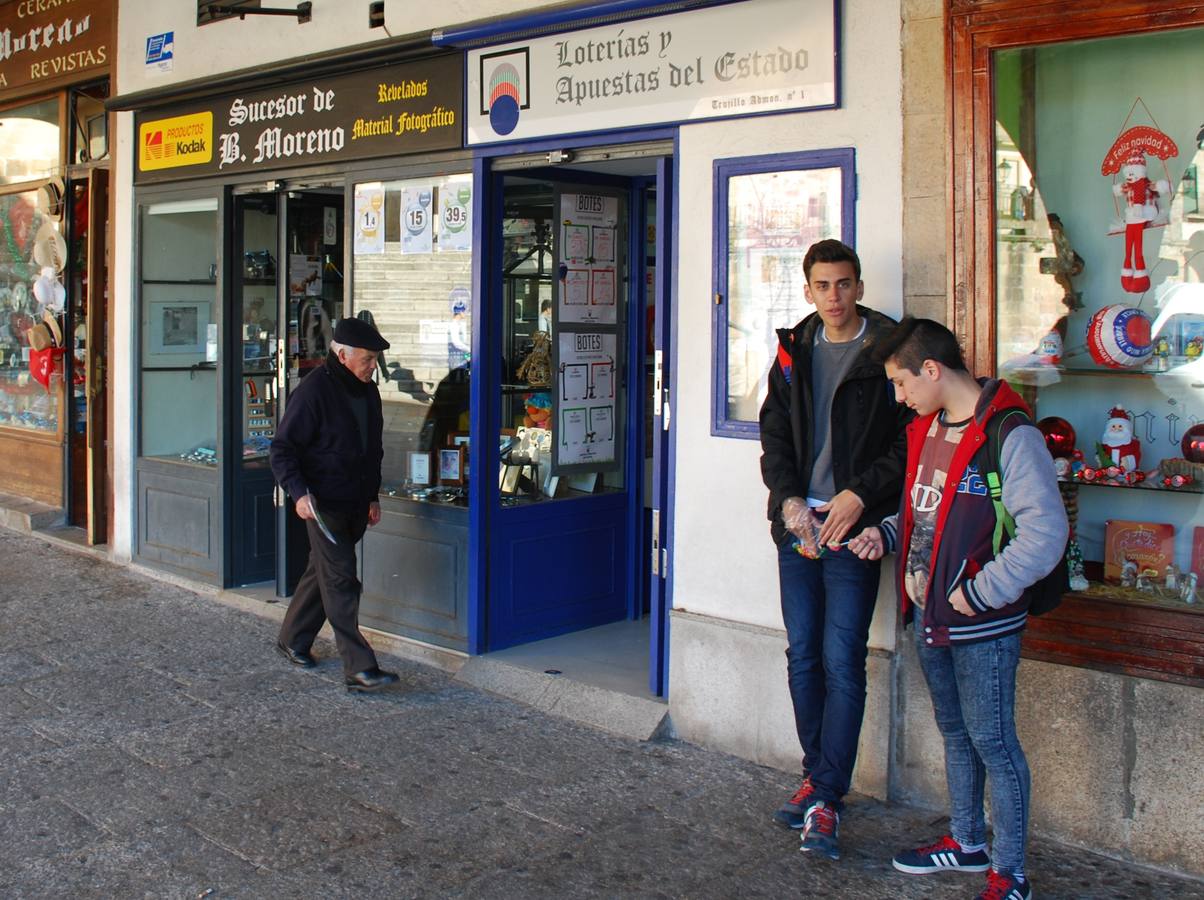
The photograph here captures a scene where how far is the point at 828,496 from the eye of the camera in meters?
4.62

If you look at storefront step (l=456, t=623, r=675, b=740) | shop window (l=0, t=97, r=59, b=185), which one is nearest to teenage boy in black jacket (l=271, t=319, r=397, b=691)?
storefront step (l=456, t=623, r=675, b=740)

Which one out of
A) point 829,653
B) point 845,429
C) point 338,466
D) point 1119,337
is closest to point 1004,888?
point 829,653

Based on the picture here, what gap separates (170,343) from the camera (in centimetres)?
884

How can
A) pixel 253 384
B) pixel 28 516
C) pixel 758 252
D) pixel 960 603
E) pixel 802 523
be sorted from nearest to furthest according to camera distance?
pixel 960 603
pixel 802 523
pixel 758 252
pixel 253 384
pixel 28 516

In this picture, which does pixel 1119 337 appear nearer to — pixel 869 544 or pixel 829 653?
pixel 869 544

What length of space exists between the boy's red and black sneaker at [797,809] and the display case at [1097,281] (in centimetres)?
94

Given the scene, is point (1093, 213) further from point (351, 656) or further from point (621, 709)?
point (351, 656)

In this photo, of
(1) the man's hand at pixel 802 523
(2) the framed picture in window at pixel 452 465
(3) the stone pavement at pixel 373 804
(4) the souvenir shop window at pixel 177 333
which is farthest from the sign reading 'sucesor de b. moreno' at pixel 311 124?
(1) the man's hand at pixel 802 523

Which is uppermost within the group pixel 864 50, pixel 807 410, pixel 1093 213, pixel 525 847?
pixel 864 50

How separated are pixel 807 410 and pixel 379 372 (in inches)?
131

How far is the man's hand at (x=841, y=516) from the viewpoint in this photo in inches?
174

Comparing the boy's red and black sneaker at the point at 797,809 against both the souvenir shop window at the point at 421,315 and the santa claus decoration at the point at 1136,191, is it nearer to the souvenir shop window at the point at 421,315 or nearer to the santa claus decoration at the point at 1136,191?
the santa claus decoration at the point at 1136,191

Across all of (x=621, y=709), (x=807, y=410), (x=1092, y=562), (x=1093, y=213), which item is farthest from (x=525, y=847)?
(x=1093, y=213)

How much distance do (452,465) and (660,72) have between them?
2.42 metres
